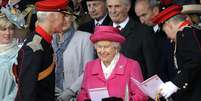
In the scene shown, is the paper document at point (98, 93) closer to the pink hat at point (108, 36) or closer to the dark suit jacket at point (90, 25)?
the pink hat at point (108, 36)

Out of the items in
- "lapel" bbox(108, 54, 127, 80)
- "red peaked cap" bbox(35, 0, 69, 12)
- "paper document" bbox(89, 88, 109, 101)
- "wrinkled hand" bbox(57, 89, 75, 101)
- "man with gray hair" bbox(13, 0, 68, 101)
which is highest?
"red peaked cap" bbox(35, 0, 69, 12)

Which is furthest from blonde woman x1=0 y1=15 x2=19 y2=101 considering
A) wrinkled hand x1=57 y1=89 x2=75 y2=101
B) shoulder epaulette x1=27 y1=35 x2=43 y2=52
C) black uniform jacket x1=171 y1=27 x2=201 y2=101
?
black uniform jacket x1=171 y1=27 x2=201 y2=101

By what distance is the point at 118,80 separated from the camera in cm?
618

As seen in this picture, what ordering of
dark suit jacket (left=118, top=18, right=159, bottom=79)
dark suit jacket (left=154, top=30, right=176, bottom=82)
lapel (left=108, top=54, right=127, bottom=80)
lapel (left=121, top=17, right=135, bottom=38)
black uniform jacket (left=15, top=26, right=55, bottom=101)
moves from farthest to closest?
1. lapel (left=121, top=17, right=135, bottom=38)
2. dark suit jacket (left=154, top=30, right=176, bottom=82)
3. dark suit jacket (left=118, top=18, right=159, bottom=79)
4. lapel (left=108, top=54, right=127, bottom=80)
5. black uniform jacket (left=15, top=26, right=55, bottom=101)

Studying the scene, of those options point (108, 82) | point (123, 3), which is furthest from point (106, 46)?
point (123, 3)

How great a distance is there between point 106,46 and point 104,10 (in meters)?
1.87

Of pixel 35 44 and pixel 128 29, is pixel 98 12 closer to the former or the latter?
pixel 128 29

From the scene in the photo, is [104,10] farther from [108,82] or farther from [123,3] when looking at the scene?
[108,82]

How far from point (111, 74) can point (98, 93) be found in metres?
0.29

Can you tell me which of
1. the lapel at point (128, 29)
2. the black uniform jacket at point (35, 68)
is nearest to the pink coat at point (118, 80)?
the black uniform jacket at point (35, 68)

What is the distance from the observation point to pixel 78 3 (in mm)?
8297

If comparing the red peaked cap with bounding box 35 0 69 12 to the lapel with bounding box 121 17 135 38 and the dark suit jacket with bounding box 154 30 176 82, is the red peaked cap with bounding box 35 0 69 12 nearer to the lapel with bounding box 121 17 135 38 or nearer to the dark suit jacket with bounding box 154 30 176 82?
the lapel with bounding box 121 17 135 38

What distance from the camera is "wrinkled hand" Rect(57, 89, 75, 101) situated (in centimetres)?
655

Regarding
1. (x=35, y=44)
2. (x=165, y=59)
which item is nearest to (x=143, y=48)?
(x=165, y=59)
